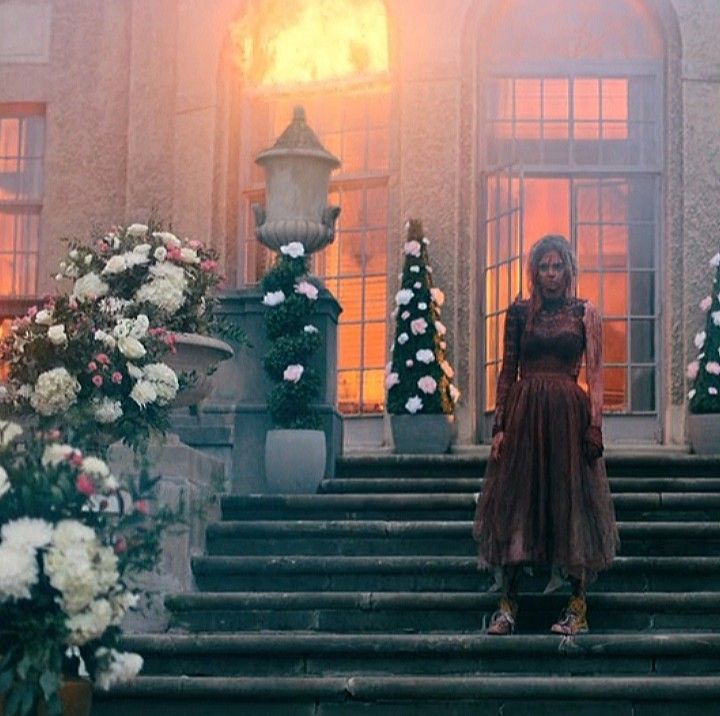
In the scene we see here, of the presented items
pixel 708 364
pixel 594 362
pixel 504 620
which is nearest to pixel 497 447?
pixel 594 362

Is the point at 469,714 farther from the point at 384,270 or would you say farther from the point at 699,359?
the point at 384,270

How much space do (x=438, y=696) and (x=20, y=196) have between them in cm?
980

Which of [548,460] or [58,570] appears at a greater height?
[548,460]

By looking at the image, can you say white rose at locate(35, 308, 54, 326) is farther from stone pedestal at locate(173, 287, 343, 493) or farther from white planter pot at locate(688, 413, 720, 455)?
white planter pot at locate(688, 413, 720, 455)

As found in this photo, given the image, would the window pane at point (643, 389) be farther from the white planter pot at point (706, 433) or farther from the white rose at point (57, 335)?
the white rose at point (57, 335)

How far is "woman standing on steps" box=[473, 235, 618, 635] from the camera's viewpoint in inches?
352

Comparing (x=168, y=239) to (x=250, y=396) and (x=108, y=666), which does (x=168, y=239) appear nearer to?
(x=250, y=396)

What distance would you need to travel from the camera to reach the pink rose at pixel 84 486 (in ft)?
20.3

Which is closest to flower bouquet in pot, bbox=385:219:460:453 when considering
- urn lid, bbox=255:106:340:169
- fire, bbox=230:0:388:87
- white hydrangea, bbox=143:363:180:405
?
urn lid, bbox=255:106:340:169

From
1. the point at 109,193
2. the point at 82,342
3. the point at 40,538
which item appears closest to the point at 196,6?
the point at 109,193

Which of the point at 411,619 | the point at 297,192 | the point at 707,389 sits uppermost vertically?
the point at 297,192

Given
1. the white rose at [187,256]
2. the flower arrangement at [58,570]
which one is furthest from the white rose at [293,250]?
the flower arrangement at [58,570]

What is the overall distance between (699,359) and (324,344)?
3.41 m

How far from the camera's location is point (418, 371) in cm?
1404
